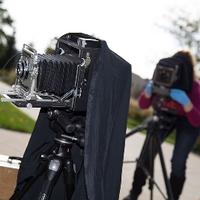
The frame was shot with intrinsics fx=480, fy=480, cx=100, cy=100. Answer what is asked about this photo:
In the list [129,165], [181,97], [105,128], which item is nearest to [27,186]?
[105,128]

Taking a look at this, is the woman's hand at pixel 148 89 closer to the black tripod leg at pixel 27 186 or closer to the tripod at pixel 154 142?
the tripod at pixel 154 142

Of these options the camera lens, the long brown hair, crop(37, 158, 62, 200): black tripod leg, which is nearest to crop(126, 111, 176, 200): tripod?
the long brown hair

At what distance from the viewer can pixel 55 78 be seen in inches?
85.3

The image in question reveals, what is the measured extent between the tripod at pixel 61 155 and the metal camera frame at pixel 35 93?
5.9 inches

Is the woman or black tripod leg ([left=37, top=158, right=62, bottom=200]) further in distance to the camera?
→ the woman

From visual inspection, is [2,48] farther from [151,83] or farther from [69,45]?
[69,45]

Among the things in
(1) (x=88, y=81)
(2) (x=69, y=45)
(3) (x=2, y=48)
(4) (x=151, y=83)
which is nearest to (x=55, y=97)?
(1) (x=88, y=81)

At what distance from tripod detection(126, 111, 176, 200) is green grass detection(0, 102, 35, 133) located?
1.72m

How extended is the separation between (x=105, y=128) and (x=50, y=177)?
1.44 ft

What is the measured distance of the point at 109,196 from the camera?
88.8 inches

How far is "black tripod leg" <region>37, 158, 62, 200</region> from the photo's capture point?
236 centimetres

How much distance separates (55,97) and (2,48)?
24.3 meters

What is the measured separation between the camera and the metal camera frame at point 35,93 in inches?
82.6

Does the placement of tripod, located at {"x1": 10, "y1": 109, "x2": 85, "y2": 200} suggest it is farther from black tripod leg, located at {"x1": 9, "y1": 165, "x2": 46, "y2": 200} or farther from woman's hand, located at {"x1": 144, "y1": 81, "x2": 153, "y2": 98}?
woman's hand, located at {"x1": 144, "y1": 81, "x2": 153, "y2": 98}
